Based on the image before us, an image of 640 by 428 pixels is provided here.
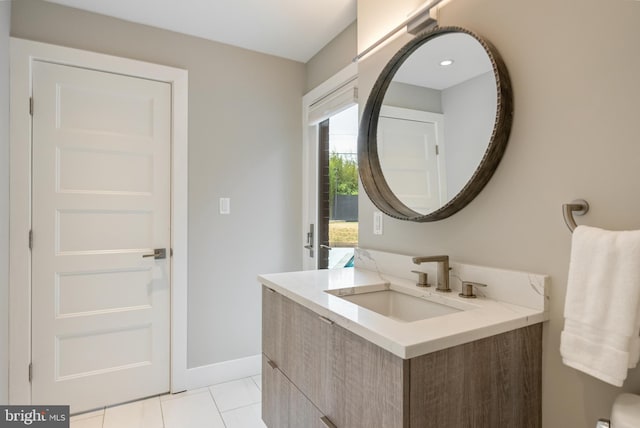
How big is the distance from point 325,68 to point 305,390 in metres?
2.08

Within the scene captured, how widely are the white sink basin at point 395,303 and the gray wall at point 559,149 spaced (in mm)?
227

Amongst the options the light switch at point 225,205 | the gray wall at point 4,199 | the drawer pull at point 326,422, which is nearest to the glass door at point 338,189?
the light switch at point 225,205

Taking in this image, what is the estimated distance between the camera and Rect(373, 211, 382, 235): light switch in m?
1.69

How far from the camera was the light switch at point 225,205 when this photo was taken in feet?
8.02

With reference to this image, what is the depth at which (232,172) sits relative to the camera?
2480mm

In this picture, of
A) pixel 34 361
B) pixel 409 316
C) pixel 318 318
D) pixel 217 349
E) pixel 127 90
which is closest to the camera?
pixel 318 318

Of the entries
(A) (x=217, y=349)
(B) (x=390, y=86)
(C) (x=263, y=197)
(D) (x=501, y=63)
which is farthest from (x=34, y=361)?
(D) (x=501, y=63)

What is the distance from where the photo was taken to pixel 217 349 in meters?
2.43

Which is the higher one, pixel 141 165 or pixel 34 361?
pixel 141 165

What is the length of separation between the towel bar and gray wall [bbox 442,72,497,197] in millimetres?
315

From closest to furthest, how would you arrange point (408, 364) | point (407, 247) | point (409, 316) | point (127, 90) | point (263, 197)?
point (408, 364) < point (409, 316) < point (407, 247) < point (127, 90) < point (263, 197)

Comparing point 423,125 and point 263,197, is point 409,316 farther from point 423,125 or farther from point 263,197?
point 263,197

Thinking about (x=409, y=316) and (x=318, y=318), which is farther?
(x=409, y=316)
